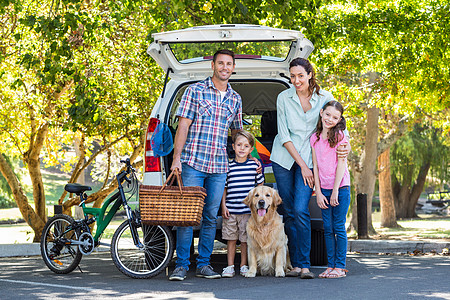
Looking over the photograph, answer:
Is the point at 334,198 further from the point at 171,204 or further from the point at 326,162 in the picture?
the point at 171,204

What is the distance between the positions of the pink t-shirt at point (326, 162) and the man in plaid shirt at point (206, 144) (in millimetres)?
954

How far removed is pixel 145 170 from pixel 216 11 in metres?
4.27

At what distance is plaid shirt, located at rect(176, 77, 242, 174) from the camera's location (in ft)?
22.6

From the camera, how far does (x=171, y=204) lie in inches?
260

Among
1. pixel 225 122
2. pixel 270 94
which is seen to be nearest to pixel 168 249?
pixel 225 122

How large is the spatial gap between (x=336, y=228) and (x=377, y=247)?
4648mm

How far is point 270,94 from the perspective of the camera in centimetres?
950

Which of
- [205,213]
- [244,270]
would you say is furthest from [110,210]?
[244,270]

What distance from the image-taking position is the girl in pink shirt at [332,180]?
22.2 feet

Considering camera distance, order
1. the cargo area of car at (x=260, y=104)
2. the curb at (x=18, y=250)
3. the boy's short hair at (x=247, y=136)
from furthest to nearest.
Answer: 1. the curb at (x=18, y=250)
2. the cargo area of car at (x=260, y=104)
3. the boy's short hair at (x=247, y=136)

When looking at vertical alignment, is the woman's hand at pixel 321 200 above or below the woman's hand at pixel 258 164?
below

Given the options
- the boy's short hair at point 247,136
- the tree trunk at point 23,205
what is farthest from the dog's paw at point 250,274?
the tree trunk at point 23,205

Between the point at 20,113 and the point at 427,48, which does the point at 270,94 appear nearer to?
the point at 427,48

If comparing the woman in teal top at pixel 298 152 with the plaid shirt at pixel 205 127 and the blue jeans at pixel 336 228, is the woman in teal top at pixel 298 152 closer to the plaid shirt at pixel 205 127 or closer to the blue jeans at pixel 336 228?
the blue jeans at pixel 336 228
